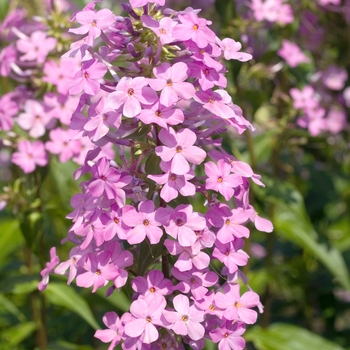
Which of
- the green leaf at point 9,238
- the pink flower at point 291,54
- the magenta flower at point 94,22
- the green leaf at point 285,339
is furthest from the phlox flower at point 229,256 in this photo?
the pink flower at point 291,54

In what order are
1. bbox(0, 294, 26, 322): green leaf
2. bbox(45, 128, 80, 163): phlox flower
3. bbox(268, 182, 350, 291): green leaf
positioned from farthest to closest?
bbox(268, 182, 350, 291): green leaf, bbox(0, 294, 26, 322): green leaf, bbox(45, 128, 80, 163): phlox flower

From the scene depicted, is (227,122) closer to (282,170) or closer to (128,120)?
(128,120)

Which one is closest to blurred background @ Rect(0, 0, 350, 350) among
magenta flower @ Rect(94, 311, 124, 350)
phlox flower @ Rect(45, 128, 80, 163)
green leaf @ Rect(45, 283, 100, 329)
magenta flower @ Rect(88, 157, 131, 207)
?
green leaf @ Rect(45, 283, 100, 329)

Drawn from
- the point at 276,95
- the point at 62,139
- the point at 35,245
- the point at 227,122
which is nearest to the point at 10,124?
the point at 62,139

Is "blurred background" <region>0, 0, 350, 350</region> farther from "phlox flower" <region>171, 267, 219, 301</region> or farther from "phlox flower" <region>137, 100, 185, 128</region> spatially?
"phlox flower" <region>137, 100, 185, 128</region>

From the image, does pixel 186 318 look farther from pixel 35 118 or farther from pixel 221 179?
pixel 35 118

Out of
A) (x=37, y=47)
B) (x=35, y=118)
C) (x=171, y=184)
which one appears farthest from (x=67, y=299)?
(x=171, y=184)
